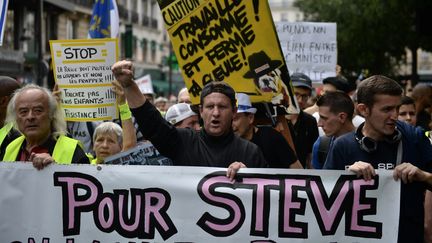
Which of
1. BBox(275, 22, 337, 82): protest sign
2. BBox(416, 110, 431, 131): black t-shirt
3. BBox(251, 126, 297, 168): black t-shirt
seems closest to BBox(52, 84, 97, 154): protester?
BBox(251, 126, 297, 168): black t-shirt

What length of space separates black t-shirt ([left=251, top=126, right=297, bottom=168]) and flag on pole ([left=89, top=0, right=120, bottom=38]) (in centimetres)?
422

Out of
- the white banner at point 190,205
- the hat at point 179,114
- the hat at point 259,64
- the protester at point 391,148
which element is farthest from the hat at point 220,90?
the hat at point 179,114

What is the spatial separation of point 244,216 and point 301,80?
165 inches

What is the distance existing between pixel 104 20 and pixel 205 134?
5126mm

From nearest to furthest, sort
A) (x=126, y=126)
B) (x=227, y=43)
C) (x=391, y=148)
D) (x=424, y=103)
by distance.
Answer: (x=391, y=148), (x=126, y=126), (x=227, y=43), (x=424, y=103)

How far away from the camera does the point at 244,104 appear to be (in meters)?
5.91

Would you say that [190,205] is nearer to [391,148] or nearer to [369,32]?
[391,148]

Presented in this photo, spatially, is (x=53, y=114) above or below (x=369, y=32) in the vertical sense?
below

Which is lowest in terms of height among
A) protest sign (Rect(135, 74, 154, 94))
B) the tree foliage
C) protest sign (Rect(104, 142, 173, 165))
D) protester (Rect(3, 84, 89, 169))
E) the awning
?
protest sign (Rect(104, 142, 173, 165))

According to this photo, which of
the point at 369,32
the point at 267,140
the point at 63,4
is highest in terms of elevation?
the point at 63,4

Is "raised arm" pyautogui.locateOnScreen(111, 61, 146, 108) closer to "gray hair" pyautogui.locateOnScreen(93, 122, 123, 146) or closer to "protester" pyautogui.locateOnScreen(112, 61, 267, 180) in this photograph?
"protester" pyautogui.locateOnScreen(112, 61, 267, 180)

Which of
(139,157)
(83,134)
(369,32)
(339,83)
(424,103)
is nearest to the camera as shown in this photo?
(139,157)

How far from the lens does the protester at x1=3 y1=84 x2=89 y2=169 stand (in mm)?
5023

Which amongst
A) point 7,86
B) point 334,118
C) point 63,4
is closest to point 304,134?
point 334,118
